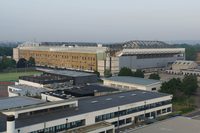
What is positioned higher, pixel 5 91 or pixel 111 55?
pixel 111 55

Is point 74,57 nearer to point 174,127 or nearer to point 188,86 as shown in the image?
point 188,86

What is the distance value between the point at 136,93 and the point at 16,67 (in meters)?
30.9

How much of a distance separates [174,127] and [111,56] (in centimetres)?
2623

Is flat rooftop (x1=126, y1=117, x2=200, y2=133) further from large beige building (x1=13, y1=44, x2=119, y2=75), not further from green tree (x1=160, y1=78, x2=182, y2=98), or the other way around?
large beige building (x1=13, y1=44, x2=119, y2=75)

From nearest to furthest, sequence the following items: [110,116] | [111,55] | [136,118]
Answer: [110,116] → [136,118] → [111,55]

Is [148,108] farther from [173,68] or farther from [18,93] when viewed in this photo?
[173,68]

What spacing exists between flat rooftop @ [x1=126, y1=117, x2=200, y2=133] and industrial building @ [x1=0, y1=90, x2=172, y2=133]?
3123 mm

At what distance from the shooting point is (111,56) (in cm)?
3912

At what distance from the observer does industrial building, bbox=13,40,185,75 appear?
3950 centimetres

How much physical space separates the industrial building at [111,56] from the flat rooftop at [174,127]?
970 inches

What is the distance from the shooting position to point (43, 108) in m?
14.3

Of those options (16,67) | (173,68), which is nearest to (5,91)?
(16,67)

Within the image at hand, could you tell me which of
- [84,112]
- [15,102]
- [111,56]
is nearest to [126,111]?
[84,112]

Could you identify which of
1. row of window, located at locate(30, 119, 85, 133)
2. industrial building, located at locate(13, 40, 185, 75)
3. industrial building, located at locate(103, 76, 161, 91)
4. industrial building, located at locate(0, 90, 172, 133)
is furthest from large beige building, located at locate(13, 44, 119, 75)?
row of window, located at locate(30, 119, 85, 133)
